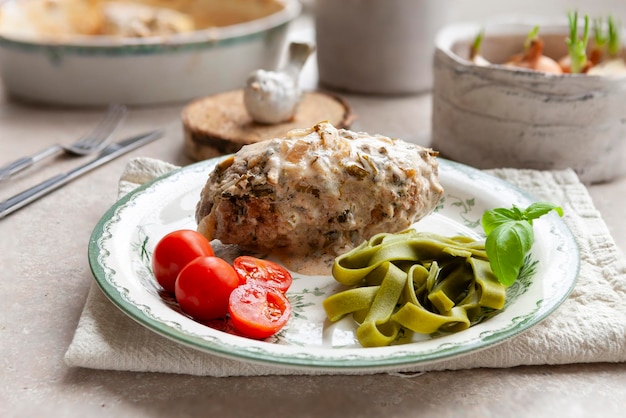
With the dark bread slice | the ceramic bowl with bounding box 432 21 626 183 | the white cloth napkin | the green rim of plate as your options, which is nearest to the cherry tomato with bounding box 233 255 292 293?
the white cloth napkin

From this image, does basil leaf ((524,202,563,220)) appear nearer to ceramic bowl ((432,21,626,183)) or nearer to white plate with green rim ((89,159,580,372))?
white plate with green rim ((89,159,580,372))

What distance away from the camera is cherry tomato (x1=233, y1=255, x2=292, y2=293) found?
2307mm

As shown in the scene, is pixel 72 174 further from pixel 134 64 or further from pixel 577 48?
pixel 577 48

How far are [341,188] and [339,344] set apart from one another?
54cm

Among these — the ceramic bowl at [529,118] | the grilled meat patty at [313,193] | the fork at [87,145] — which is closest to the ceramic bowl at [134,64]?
the fork at [87,145]

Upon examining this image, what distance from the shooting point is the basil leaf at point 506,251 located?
2232 mm

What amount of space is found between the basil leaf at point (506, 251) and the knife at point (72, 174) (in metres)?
1.92

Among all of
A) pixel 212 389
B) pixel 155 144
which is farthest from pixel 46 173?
pixel 212 389

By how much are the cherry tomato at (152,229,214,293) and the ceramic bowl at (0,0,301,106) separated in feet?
6.92

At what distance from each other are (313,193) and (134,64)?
2.17 m

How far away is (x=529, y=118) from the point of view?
133 inches

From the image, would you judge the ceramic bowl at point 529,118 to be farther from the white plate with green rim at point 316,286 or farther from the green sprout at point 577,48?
the white plate with green rim at point 316,286

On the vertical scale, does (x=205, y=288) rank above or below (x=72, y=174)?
above

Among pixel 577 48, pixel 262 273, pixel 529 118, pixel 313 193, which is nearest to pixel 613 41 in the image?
pixel 577 48
